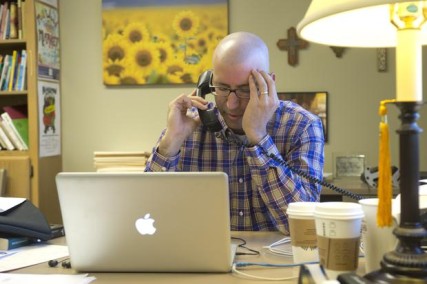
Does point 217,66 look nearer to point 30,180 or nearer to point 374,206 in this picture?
point 374,206

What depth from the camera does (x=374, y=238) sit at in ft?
3.23

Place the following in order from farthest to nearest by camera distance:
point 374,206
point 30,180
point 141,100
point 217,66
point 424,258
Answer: point 141,100 < point 30,180 < point 217,66 < point 374,206 < point 424,258

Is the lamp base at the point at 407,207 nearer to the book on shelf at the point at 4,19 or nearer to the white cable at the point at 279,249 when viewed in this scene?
the white cable at the point at 279,249

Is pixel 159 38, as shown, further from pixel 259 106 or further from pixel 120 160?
pixel 259 106

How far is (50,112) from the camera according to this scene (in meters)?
3.17

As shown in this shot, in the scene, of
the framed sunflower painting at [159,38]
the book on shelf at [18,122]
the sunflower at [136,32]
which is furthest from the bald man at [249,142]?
the book on shelf at [18,122]

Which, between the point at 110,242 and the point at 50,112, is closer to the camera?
the point at 110,242

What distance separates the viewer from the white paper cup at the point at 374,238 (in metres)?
0.96

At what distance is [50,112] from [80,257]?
2200 millimetres

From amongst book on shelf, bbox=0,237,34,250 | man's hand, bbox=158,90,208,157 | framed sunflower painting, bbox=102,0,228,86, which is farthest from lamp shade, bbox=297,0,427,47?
framed sunflower painting, bbox=102,0,228,86

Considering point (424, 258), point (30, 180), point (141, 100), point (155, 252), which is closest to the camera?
point (424, 258)

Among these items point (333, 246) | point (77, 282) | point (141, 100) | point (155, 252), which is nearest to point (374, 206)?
point (333, 246)

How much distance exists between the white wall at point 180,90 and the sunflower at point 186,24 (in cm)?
22

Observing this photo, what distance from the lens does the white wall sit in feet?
9.88
